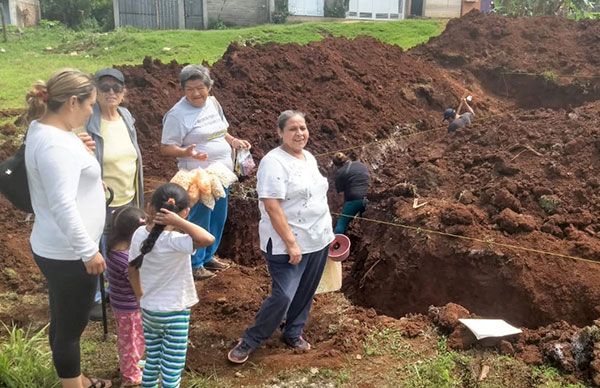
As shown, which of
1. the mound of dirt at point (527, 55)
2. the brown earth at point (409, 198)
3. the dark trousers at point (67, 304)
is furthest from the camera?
the mound of dirt at point (527, 55)

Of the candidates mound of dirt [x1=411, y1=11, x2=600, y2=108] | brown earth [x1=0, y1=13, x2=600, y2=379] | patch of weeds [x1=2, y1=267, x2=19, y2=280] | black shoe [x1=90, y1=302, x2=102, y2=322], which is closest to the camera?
black shoe [x1=90, y1=302, x2=102, y2=322]

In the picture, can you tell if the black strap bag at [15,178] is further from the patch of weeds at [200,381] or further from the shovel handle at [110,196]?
the patch of weeds at [200,381]

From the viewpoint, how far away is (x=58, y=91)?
3.42 metres

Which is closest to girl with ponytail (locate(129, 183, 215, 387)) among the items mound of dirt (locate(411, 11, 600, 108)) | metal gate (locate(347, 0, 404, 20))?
mound of dirt (locate(411, 11, 600, 108))

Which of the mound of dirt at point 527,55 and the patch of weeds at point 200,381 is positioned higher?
the mound of dirt at point 527,55

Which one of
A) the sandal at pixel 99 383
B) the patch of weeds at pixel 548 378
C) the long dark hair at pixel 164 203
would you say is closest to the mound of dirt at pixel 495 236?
the patch of weeds at pixel 548 378

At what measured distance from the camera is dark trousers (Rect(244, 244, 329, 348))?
438 cm

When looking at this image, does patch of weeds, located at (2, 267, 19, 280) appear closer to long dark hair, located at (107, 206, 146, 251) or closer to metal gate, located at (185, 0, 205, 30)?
long dark hair, located at (107, 206, 146, 251)

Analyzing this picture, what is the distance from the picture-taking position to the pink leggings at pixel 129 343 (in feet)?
13.5

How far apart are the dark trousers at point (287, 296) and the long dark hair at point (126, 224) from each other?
0.93 m

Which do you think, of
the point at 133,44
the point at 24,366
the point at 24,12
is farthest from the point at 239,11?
the point at 24,366

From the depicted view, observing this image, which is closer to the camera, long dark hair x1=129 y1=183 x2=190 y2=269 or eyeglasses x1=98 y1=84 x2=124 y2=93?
long dark hair x1=129 y1=183 x2=190 y2=269

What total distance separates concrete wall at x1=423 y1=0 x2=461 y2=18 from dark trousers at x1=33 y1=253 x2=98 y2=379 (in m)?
26.3

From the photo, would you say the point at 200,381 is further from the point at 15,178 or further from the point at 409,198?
the point at 409,198
